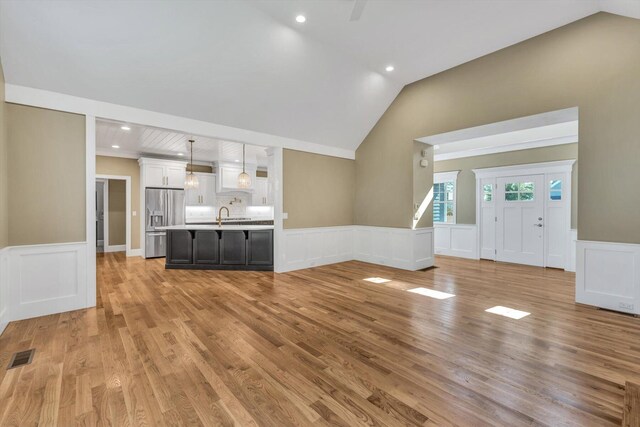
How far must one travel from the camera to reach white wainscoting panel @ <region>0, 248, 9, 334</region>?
9.62 ft

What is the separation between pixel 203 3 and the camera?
3.16m

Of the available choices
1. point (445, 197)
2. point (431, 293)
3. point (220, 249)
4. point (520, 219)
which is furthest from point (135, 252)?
point (520, 219)

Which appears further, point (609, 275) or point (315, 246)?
point (315, 246)

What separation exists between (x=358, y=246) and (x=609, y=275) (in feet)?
14.3

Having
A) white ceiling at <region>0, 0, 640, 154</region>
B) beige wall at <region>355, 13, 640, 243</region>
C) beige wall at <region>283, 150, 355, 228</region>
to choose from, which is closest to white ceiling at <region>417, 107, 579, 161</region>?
beige wall at <region>355, 13, 640, 243</region>

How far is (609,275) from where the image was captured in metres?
3.60

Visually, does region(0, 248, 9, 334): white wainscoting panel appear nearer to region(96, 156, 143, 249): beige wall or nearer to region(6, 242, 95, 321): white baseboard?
region(6, 242, 95, 321): white baseboard

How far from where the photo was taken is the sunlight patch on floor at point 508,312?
3381 mm

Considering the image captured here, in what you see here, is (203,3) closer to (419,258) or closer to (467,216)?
(419,258)

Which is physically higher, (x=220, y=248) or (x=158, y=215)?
(x=158, y=215)

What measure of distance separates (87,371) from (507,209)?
26.5 ft

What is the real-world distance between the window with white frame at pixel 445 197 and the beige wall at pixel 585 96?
3.10 metres

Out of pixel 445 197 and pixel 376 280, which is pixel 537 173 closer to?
pixel 445 197

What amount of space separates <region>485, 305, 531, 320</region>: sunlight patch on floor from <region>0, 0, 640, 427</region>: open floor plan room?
135 mm
